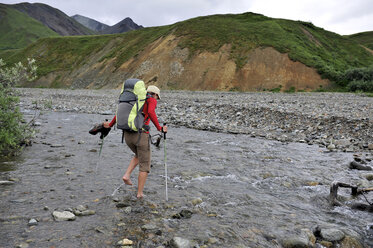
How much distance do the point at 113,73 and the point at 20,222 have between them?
232ft

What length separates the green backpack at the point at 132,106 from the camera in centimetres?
655

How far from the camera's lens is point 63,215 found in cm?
586

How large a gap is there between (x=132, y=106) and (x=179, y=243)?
318cm

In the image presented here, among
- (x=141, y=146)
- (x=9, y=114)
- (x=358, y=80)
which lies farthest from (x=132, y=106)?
(x=358, y=80)

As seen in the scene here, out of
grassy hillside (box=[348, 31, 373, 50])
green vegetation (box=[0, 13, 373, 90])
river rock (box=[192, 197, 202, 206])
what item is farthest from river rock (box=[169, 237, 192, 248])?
grassy hillside (box=[348, 31, 373, 50])

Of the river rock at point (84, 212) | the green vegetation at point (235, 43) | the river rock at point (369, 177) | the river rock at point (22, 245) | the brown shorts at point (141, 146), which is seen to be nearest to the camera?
the river rock at point (22, 245)

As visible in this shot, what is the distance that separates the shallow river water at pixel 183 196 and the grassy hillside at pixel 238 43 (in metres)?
47.3

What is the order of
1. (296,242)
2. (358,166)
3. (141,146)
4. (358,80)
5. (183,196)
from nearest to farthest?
(296,242) → (141,146) → (183,196) → (358,166) → (358,80)

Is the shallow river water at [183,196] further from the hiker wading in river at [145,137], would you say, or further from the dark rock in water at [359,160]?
the hiker wading in river at [145,137]

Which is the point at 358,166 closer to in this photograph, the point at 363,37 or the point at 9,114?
the point at 9,114

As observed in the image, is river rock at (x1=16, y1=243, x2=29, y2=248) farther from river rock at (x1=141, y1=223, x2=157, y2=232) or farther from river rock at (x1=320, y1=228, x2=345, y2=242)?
river rock at (x1=320, y1=228, x2=345, y2=242)

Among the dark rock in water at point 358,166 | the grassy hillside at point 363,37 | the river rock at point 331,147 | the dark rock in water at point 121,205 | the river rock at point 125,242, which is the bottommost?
the dark rock in water at point 121,205

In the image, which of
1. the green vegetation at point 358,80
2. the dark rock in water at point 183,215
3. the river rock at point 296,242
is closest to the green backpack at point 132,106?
the dark rock in water at point 183,215

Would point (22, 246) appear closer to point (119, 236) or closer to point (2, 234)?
point (2, 234)
